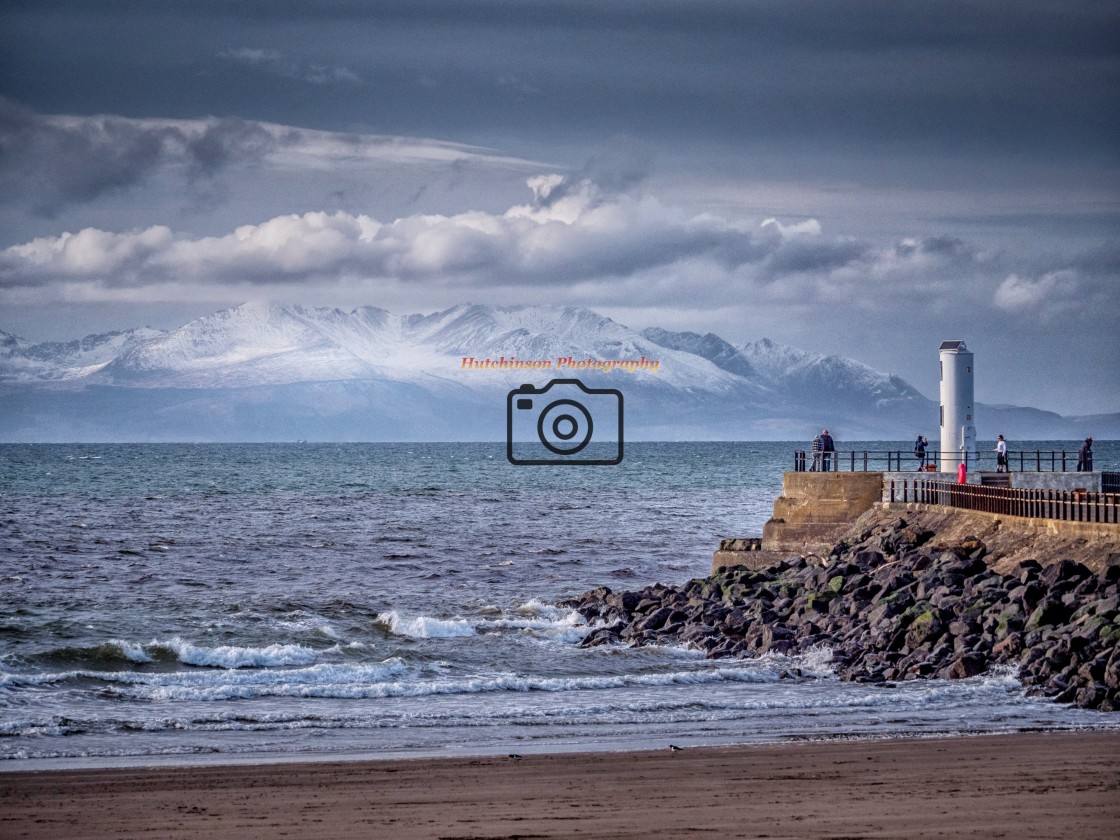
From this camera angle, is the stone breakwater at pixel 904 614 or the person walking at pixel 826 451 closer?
the stone breakwater at pixel 904 614

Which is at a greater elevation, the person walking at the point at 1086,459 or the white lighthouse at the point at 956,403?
the white lighthouse at the point at 956,403

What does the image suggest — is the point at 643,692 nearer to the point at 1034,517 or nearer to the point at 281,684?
the point at 281,684

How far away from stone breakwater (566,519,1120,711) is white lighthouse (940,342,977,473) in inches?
341

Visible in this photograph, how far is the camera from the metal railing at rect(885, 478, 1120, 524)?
73.4ft

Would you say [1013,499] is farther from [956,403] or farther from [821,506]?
[956,403]

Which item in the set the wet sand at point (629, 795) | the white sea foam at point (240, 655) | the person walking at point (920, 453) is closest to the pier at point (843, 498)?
the person walking at point (920, 453)

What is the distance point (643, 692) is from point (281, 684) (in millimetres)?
5462

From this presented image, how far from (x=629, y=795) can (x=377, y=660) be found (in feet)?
37.0

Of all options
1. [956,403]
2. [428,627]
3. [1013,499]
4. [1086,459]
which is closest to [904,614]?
[1013,499]

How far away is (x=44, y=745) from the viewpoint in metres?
15.5

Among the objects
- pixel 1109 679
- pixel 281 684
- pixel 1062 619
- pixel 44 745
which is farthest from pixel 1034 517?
pixel 44 745

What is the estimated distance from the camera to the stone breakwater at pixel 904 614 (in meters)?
18.1

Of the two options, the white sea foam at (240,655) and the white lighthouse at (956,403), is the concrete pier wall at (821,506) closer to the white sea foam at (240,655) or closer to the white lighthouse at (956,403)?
the white lighthouse at (956,403)

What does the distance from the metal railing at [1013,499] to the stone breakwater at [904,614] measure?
101 cm
